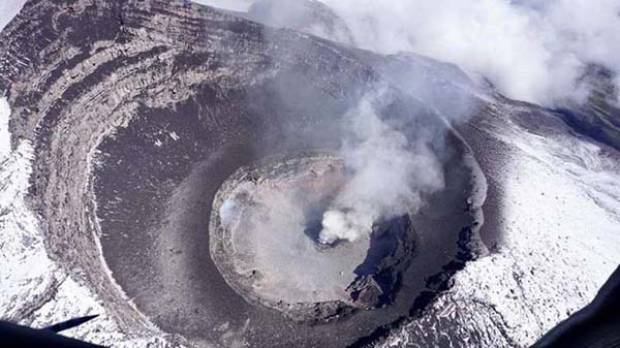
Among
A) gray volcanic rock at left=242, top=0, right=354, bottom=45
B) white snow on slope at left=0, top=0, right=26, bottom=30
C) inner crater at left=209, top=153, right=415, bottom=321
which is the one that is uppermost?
white snow on slope at left=0, top=0, right=26, bottom=30

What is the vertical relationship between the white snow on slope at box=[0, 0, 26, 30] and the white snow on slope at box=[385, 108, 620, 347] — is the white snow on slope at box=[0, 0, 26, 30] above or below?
above

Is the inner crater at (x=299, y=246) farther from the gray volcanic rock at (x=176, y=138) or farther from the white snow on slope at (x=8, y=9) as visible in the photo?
the white snow on slope at (x=8, y=9)

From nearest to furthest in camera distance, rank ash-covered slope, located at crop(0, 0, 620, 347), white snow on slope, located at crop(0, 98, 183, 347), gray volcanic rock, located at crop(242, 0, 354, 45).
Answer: white snow on slope, located at crop(0, 98, 183, 347)
ash-covered slope, located at crop(0, 0, 620, 347)
gray volcanic rock, located at crop(242, 0, 354, 45)

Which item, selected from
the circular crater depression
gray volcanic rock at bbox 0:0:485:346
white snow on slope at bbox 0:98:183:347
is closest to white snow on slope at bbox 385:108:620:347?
gray volcanic rock at bbox 0:0:485:346

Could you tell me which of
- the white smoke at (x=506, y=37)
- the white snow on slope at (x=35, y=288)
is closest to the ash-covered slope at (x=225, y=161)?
the white snow on slope at (x=35, y=288)

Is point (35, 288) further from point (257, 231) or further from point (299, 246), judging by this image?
point (299, 246)

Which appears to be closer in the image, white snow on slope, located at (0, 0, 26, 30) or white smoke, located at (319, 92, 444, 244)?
white smoke, located at (319, 92, 444, 244)

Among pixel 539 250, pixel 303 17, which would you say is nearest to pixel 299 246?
pixel 539 250

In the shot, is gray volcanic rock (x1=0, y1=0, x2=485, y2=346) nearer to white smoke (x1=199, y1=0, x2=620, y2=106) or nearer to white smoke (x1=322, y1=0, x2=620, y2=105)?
white smoke (x1=199, y1=0, x2=620, y2=106)
